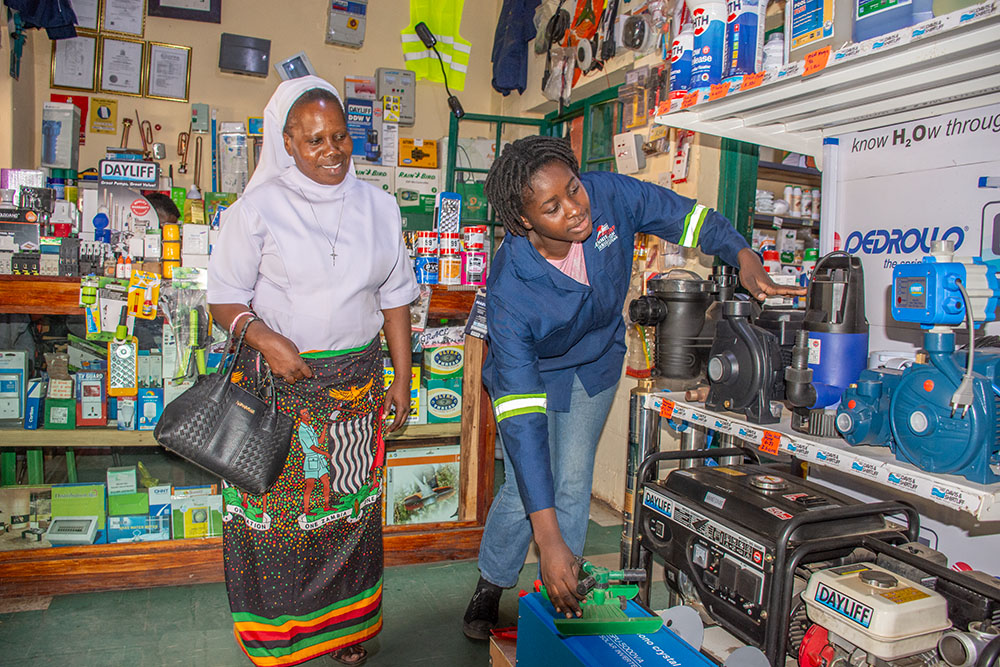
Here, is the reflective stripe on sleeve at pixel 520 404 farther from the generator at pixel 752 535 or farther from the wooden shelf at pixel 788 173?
the wooden shelf at pixel 788 173

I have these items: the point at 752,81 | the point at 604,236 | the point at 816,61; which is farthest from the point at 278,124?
the point at 816,61

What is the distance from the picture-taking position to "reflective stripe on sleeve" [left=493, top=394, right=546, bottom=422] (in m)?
1.54

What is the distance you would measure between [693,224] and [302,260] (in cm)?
107

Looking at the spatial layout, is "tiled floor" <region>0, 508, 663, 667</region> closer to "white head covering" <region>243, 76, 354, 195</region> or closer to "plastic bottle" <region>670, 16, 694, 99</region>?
"white head covering" <region>243, 76, 354, 195</region>

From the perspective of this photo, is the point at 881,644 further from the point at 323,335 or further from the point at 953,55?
the point at 323,335

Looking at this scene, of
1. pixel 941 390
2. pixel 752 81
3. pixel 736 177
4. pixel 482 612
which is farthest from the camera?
pixel 736 177

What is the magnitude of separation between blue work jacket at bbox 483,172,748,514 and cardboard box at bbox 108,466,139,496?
1.53 m

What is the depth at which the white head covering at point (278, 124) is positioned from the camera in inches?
70.1

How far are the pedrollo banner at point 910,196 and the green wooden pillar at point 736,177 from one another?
91cm

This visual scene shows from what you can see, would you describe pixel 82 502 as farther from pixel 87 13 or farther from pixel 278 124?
pixel 87 13

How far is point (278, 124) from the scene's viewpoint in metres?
→ 1.82

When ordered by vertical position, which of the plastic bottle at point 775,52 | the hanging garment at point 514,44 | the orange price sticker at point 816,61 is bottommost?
the orange price sticker at point 816,61

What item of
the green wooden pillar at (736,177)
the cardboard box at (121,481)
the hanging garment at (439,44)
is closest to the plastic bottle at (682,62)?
the green wooden pillar at (736,177)

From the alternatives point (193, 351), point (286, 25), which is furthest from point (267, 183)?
point (286, 25)
